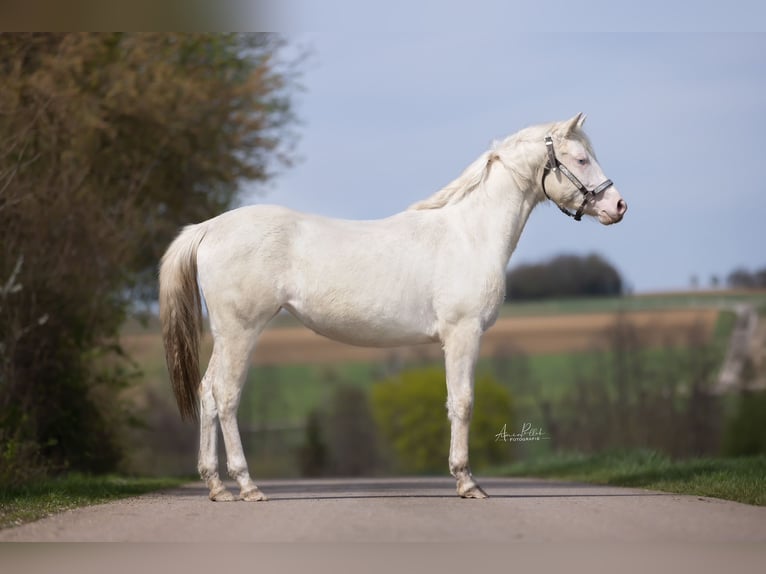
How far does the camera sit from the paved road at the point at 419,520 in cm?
618

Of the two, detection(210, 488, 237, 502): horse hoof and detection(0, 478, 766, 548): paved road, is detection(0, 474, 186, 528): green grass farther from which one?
detection(210, 488, 237, 502): horse hoof

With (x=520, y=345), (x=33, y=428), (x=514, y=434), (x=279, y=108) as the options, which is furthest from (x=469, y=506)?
(x=520, y=345)

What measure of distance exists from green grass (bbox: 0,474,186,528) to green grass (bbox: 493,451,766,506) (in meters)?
4.51

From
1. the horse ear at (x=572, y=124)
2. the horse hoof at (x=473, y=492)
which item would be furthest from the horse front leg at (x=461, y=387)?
the horse ear at (x=572, y=124)

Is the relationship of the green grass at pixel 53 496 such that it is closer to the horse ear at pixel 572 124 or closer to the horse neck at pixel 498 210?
the horse neck at pixel 498 210

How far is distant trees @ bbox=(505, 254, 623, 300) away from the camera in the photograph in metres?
26.9

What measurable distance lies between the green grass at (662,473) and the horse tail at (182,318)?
398 centimetres

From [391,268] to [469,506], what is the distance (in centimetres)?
186

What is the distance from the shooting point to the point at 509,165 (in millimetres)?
8953

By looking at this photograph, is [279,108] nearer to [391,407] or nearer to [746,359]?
[746,359]

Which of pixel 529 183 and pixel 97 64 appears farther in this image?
pixel 97 64

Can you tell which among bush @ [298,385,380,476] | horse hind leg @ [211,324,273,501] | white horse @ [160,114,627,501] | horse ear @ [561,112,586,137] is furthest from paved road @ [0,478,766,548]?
bush @ [298,385,380,476]

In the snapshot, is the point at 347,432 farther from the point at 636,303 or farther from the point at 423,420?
the point at 636,303

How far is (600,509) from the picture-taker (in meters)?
7.43
